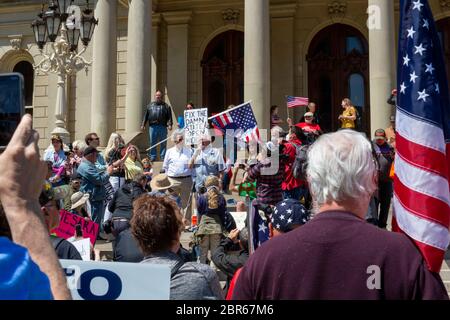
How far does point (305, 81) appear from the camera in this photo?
75.5ft

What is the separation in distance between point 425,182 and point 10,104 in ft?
7.32

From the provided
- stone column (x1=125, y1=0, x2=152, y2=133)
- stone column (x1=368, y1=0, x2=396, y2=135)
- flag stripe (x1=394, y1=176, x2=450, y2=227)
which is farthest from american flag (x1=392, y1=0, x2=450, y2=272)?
stone column (x1=125, y1=0, x2=152, y2=133)

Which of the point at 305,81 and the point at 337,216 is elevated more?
the point at 305,81

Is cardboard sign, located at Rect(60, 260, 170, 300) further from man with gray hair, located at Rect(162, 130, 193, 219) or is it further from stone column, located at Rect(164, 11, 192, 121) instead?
stone column, located at Rect(164, 11, 192, 121)

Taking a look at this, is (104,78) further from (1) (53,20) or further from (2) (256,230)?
(2) (256,230)

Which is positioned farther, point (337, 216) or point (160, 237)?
point (160, 237)

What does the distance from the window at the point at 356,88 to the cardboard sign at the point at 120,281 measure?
20.5m

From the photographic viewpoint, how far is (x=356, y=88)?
901 inches
